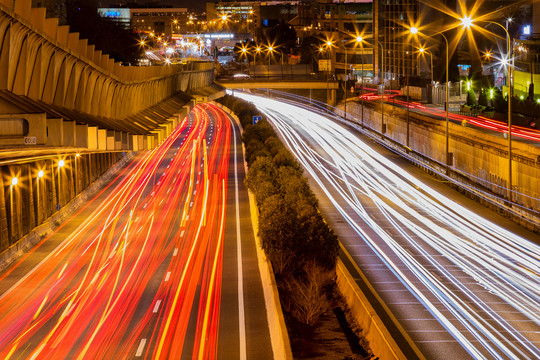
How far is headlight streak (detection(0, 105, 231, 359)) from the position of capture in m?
18.9

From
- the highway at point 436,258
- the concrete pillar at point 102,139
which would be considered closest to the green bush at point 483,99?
the highway at point 436,258

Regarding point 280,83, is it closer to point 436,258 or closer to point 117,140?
point 436,258

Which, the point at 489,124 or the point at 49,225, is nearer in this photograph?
the point at 49,225

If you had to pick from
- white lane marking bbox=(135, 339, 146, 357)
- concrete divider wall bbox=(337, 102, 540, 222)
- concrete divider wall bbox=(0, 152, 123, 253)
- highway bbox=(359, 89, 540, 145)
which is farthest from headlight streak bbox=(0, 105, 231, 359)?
highway bbox=(359, 89, 540, 145)

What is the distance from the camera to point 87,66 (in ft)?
79.6

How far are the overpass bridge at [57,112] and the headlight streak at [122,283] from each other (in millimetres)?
2205

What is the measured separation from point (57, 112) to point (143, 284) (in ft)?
26.4

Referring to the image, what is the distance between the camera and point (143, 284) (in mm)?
24891

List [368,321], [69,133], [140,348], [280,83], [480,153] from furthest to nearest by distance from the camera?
[280,83], [480,153], [368,321], [140,348], [69,133]

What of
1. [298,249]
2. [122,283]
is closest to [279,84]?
[298,249]

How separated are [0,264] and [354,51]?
110725 millimetres

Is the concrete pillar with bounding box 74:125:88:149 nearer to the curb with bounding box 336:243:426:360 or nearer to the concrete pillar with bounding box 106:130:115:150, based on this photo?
the concrete pillar with bounding box 106:130:115:150

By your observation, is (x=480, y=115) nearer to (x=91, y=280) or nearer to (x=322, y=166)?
(x=322, y=166)

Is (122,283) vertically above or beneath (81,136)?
beneath
